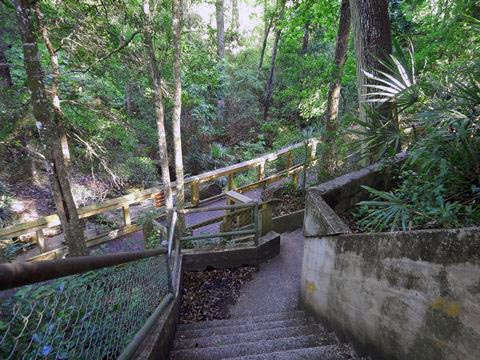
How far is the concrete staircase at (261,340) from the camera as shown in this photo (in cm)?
265

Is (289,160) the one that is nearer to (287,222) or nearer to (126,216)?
(287,222)

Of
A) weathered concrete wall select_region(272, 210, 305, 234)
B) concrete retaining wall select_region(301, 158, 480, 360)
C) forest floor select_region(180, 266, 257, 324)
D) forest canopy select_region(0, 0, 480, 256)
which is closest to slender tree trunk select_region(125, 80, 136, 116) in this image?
forest canopy select_region(0, 0, 480, 256)

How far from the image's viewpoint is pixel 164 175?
5914 mm

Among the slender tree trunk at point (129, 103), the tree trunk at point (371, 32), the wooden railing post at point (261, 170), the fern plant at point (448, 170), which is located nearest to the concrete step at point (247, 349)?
the fern plant at point (448, 170)

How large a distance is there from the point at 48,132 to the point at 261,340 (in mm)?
4219

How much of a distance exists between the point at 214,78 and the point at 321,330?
248 inches

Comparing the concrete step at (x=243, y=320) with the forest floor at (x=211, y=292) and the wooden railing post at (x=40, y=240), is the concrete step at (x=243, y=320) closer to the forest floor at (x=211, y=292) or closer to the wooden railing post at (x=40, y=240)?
the forest floor at (x=211, y=292)

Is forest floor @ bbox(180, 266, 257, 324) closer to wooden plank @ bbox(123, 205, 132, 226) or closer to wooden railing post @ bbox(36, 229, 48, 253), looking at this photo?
wooden plank @ bbox(123, 205, 132, 226)

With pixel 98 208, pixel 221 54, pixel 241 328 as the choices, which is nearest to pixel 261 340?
pixel 241 328

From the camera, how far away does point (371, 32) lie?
4.21m

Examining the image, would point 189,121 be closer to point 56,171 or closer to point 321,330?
point 56,171

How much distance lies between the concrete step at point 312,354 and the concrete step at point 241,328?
2.42 ft

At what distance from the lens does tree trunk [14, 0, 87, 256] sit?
4062 millimetres

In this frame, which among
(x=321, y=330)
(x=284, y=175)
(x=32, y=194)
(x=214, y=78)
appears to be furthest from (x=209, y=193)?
(x=321, y=330)
